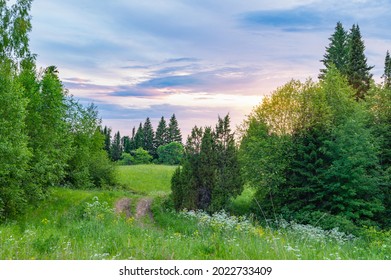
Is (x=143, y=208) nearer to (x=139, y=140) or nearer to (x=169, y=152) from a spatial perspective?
(x=169, y=152)

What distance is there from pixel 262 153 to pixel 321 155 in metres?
4.86

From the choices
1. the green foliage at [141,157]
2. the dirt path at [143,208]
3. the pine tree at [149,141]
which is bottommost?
the green foliage at [141,157]

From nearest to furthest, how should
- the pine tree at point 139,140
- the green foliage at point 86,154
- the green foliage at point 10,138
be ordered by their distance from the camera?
1. the green foliage at point 10,138
2. the green foliage at point 86,154
3. the pine tree at point 139,140

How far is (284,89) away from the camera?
34.0 m

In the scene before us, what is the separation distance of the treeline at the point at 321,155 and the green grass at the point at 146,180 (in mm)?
12452

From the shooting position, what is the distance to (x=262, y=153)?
31.1m

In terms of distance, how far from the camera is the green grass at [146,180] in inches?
1662

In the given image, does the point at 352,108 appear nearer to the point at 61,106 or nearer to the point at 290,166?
the point at 290,166

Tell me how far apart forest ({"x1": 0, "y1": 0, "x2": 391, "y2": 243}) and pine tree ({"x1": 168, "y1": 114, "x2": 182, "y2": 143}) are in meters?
65.2

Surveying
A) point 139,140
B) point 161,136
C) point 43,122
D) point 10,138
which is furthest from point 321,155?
point 139,140

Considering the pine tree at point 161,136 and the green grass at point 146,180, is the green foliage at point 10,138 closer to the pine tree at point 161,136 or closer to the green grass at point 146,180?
the green grass at point 146,180

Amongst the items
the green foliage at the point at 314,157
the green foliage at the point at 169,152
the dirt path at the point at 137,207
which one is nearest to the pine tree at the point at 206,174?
the dirt path at the point at 137,207
